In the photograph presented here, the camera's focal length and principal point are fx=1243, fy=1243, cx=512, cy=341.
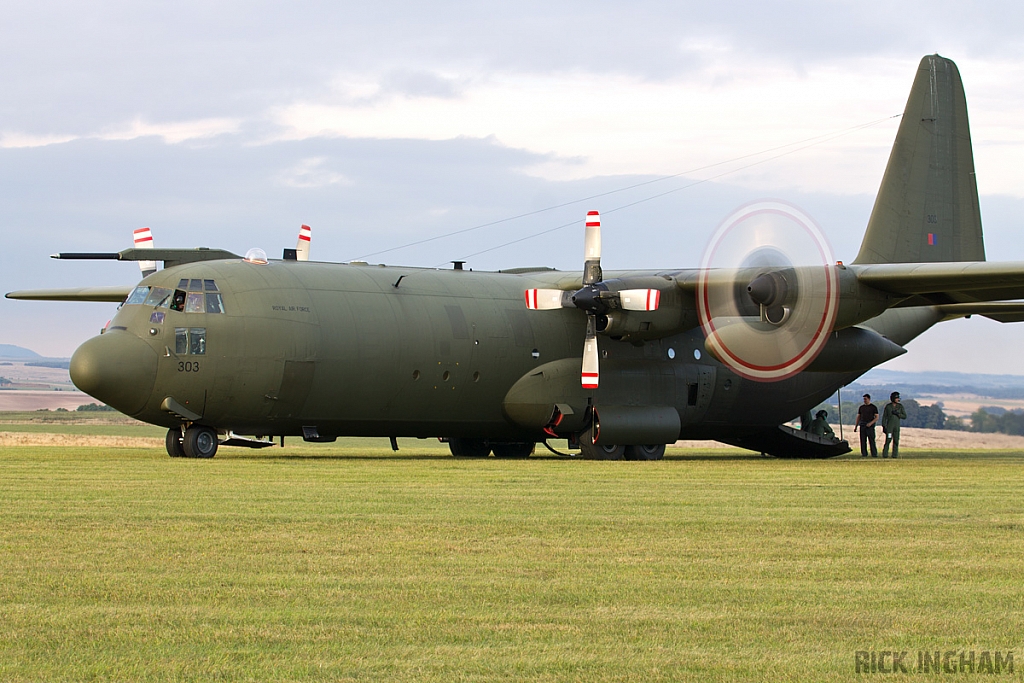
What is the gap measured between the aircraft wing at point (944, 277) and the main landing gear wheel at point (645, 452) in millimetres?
5648

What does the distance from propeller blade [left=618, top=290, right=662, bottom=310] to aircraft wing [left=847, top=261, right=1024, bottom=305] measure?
378 cm

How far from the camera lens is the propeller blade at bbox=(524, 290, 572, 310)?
2449 cm

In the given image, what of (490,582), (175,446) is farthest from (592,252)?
(490,582)

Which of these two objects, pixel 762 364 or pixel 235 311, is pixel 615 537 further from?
pixel 762 364

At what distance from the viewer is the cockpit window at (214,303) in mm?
21453

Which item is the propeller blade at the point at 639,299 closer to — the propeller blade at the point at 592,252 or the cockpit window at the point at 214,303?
the propeller blade at the point at 592,252

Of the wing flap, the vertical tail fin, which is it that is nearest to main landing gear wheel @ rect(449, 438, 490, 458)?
the vertical tail fin

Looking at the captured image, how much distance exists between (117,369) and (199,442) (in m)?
2.00

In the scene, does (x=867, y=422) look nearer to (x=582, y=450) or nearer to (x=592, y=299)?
(x=582, y=450)

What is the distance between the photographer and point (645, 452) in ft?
85.6

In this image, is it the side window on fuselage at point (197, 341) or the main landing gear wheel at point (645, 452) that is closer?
the side window on fuselage at point (197, 341)

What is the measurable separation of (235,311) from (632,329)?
25.2ft

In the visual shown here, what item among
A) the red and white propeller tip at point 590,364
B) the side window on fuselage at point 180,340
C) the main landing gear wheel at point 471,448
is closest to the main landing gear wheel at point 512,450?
the main landing gear wheel at point 471,448

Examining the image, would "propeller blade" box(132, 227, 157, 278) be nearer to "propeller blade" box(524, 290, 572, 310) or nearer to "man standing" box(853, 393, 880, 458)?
"propeller blade" box(524, 290, 572, 310)
